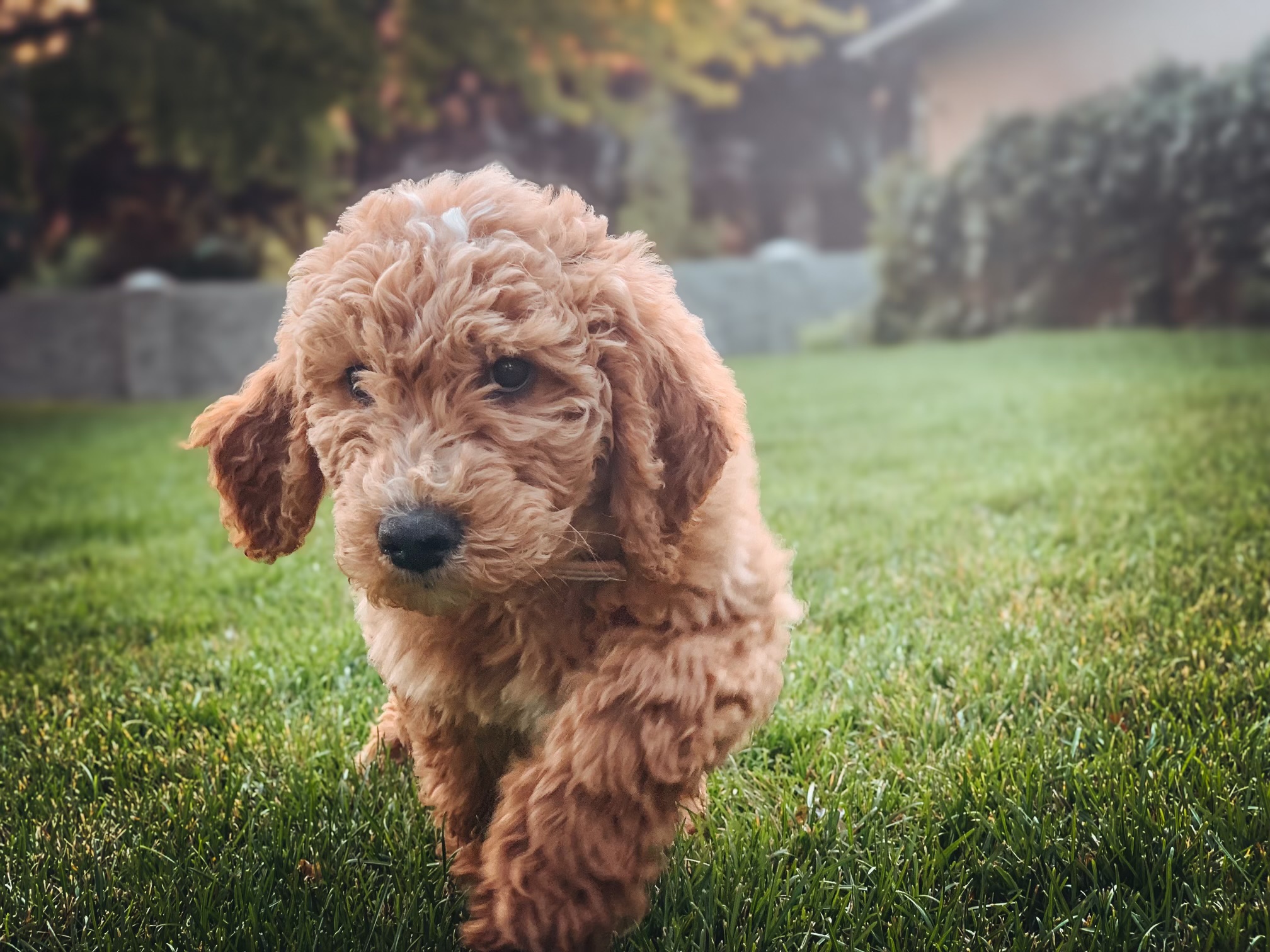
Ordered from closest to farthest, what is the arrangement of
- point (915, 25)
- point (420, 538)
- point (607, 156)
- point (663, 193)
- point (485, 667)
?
point (420, 538) → point (485, 667) → point (915, 25) → point (663, 193) → point (607, 156)

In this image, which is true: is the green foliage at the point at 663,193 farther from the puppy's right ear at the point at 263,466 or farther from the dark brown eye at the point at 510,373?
the dark brown eye at the point at 510,373

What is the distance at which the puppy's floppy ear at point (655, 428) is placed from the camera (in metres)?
1.90

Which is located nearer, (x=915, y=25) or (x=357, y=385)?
(x=357, y=385)

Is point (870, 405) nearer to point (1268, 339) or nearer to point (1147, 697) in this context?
point (1268, 339)

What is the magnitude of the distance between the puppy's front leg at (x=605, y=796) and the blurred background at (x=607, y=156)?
8378 mm

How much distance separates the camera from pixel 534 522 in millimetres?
1752

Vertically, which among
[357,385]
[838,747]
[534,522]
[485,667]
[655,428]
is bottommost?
[838,747]

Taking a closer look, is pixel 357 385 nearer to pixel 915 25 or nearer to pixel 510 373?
pixel 510 373

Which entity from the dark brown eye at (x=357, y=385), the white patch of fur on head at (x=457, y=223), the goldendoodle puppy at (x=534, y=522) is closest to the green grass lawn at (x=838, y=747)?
the goldendoodle puppy at (x=534, y=522)

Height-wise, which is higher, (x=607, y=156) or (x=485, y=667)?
(x=607, y=156)

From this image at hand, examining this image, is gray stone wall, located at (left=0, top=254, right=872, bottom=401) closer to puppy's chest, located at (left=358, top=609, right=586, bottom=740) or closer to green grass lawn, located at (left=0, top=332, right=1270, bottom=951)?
green grass lawn, located at (left=0, top=332, right=1270, bottom=951)

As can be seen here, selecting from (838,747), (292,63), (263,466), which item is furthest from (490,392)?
(292,63)

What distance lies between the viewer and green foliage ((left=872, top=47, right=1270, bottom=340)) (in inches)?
416

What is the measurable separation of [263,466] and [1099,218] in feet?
38.3
